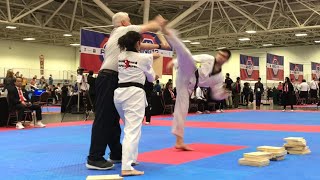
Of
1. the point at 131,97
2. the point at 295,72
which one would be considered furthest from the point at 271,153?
the point at 295,72

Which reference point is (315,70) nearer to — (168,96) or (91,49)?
(168,96)

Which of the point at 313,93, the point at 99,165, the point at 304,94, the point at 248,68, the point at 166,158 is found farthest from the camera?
the point at 313,93

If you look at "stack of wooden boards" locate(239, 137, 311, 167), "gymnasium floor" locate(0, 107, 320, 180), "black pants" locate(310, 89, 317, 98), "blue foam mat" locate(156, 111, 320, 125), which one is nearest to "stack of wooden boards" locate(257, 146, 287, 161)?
"stack of wooden boards" locate(239, 137, 311, 167)

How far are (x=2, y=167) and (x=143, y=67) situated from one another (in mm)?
2268

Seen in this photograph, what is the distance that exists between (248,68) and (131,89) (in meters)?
19.2

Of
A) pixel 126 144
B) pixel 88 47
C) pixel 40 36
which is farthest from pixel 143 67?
pixel 40 36

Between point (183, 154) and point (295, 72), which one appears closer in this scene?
point (183, 154)

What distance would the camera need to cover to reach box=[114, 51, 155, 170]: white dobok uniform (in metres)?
4.54

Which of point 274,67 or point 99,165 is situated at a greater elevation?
point 274,67

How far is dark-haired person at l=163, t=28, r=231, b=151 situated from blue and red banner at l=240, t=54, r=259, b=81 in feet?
54.5

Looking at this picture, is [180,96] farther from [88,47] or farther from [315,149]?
[88,47]

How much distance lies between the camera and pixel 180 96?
6.38m

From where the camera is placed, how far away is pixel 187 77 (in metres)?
6.24

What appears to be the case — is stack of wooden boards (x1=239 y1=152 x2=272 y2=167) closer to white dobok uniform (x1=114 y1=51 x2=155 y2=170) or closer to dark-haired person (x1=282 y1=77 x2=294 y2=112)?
white dobok uniform (x1=114 y1=51 x2=155 y2=170)
